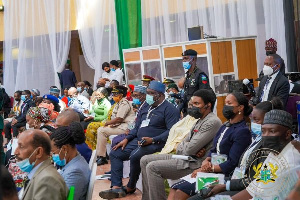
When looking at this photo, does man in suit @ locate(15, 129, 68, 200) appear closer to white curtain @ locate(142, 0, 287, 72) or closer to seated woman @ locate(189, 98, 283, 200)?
seated woman @ locate(189, 98, 283, 200)

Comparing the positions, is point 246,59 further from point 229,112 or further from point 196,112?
point 229,112

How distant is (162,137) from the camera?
6.35 m

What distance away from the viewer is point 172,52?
9.94 metres

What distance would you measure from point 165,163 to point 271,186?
2212mm

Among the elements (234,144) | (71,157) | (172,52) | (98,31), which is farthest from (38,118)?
(98,31)

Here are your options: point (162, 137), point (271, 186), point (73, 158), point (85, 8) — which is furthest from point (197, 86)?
point (85, 8)

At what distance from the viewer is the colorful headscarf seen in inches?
245

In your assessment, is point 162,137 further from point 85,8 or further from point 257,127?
point 85,8

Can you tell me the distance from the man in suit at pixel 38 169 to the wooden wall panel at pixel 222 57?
221 inches

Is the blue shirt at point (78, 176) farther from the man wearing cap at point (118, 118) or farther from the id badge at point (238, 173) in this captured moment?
the man wearing cap at point (118, 118)

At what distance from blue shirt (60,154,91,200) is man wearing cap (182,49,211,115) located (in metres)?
3.30

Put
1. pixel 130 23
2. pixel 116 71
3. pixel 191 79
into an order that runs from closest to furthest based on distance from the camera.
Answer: pixel 191 79 → pixel 116 71 → pixel 130 23

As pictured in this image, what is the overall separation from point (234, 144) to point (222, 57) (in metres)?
4.58

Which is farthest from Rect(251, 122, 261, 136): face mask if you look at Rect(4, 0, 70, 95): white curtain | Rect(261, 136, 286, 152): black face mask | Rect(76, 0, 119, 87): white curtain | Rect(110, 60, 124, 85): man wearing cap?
Rect(4, 0, 70, 95): white curtain
